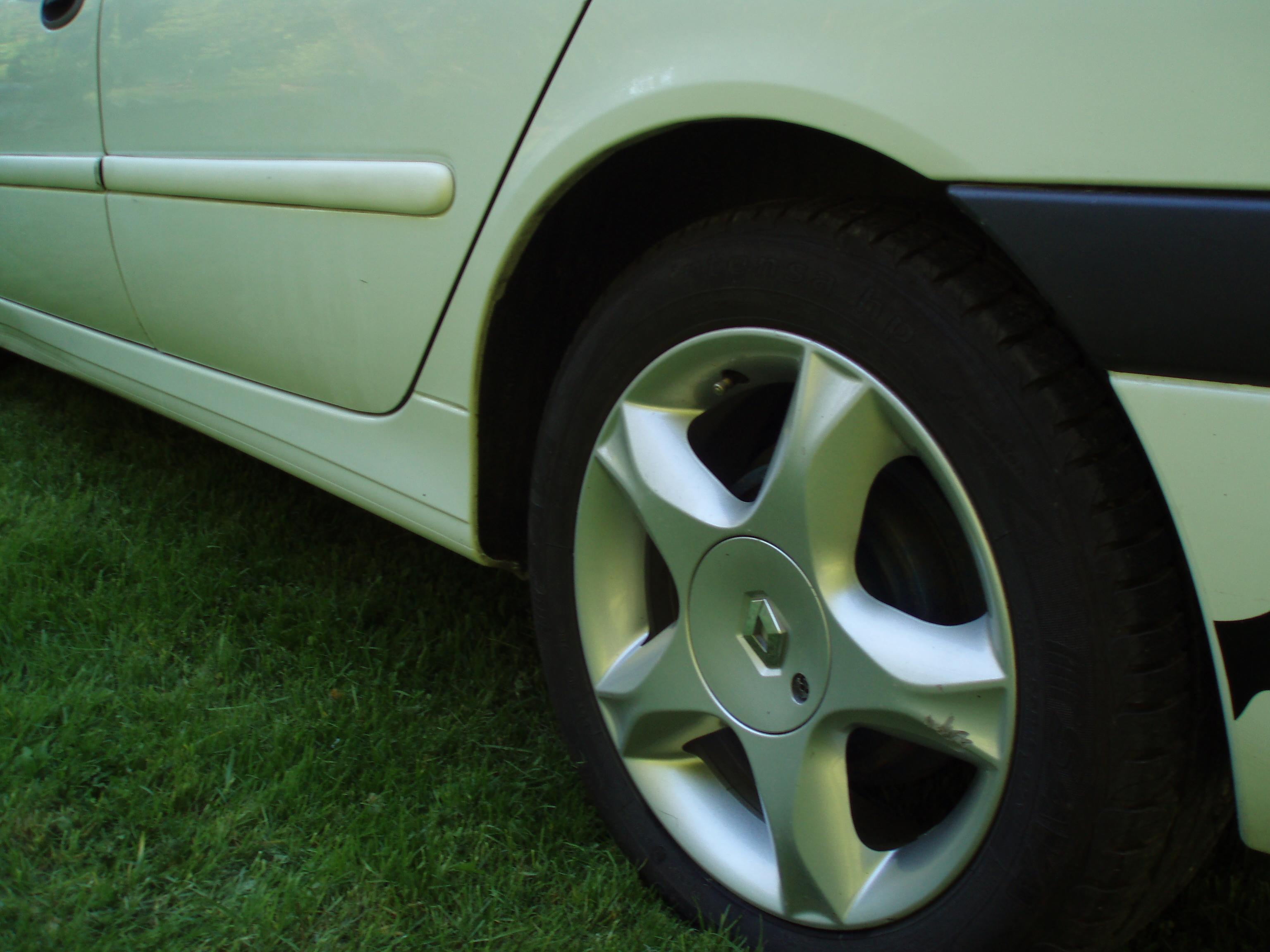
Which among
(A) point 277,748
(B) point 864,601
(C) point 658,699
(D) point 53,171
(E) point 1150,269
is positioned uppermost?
(E) point 1150,269

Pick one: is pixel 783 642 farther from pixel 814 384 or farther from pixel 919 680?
pixel 814 384

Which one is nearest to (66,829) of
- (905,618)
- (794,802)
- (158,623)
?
(158,623)

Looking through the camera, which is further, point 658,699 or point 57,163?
point 57,163

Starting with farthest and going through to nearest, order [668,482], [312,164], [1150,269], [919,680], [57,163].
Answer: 1. [57,163]
2. [312,164]
3. [668,482]
4. [919,680]
5. [1150,269]

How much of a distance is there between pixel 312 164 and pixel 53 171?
1022mm

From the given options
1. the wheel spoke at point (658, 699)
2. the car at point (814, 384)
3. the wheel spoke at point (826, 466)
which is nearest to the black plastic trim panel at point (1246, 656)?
the car at point (814, 384)

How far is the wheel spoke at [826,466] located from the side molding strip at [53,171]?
5.36 feet

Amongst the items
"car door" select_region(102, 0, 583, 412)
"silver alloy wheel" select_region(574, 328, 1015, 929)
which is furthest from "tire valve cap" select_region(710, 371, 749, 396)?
"car door" select_region(102, 0, 583, 412)

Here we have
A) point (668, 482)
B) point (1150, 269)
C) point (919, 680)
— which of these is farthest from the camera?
point (668, 482)

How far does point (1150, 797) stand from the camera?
2.78 feet

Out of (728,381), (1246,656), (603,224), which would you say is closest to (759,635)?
(728,381)

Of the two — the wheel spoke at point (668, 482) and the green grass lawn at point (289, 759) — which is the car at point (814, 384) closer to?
the wheel spoke at point (668, 482)

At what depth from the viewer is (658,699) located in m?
Result: 1.23

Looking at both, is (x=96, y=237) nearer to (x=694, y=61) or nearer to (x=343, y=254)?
(x=343, y=254)
